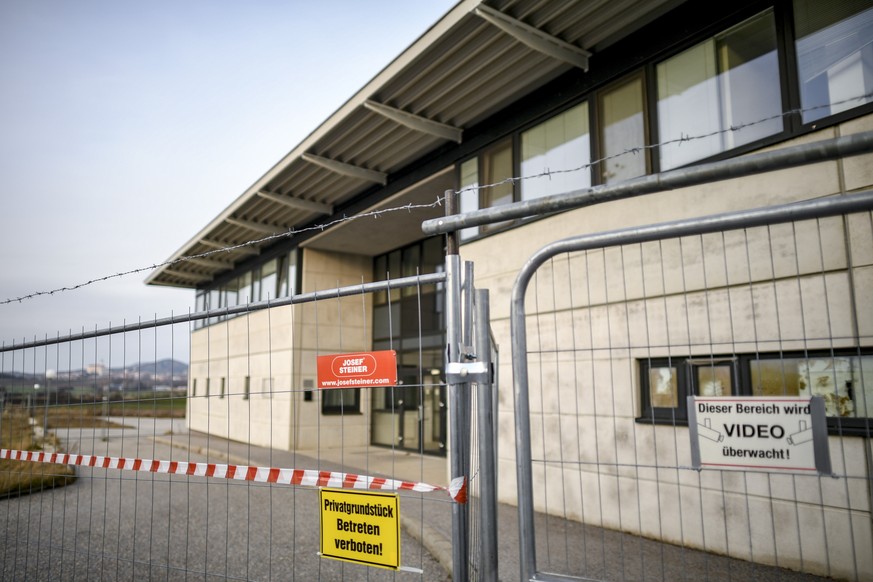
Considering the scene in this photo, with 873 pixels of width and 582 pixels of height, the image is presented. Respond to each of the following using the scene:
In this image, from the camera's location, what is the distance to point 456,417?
2.66m

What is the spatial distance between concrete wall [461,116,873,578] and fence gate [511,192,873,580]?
18mm

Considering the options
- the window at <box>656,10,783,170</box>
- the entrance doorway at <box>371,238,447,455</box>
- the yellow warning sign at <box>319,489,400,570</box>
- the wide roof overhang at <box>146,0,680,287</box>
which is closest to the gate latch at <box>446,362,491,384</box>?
the yellow warning sign at <box>319,489,400,570</box>

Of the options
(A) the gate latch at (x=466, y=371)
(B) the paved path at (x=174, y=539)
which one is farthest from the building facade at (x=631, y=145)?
(B) the paved path at (x=174, y=539)

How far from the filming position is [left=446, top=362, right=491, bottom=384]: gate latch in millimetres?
2617

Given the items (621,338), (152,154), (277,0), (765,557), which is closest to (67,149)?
(152,154)

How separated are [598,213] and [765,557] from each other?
416 cm

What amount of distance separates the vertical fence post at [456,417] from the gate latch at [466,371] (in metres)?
0.02

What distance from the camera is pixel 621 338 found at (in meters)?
6.95

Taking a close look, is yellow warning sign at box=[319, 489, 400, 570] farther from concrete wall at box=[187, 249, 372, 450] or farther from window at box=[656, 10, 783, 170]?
concrete wall at box=[187, 249, 372, 450]

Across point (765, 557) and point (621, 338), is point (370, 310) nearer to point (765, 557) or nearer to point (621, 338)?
point (621, 338)

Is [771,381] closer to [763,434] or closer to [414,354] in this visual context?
[763,434]

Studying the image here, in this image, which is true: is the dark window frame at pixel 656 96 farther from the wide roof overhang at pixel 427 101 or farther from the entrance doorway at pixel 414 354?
the entrance doorway at pixel 414 354

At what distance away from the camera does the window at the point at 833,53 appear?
5406 mm

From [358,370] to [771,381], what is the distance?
4574 mm
